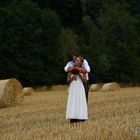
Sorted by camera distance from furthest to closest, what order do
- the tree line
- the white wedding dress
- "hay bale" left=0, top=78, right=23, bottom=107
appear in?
the tree line < "hay bale" left=0, top=78, right=23, bottom=107 < the white wedding dress

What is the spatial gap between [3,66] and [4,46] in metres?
1.92

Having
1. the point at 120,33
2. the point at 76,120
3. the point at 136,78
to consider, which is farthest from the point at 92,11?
the point at 76,120

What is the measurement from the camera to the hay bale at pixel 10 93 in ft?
69.4

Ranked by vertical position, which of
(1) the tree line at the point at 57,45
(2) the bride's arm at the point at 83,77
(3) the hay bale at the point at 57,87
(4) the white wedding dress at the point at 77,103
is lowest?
(4) the white wedding dress at the point at 77,103

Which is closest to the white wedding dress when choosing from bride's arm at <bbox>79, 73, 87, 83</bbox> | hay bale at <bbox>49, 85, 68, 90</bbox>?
bride's arm at <bbox>79, 73, 87, 83</bbox>

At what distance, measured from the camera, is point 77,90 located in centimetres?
1245

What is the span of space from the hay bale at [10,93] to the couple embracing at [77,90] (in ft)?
29.2

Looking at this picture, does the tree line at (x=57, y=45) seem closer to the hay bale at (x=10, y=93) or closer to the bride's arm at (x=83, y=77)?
the hay bale at (x=10, y=93)

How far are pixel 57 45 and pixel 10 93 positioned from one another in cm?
2943

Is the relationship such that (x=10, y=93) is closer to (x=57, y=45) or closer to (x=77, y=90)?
(x=77, y=90)

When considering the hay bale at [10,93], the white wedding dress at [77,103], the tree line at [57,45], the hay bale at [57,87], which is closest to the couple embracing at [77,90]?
the white wedding dress at [77,103]

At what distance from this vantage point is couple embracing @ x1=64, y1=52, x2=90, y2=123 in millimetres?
12375

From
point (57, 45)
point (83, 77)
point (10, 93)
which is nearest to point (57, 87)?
point (57, 45)

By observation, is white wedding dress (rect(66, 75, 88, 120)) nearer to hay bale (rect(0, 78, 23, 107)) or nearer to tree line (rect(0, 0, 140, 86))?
hay bale (rect(0, 78, 23, 107))
